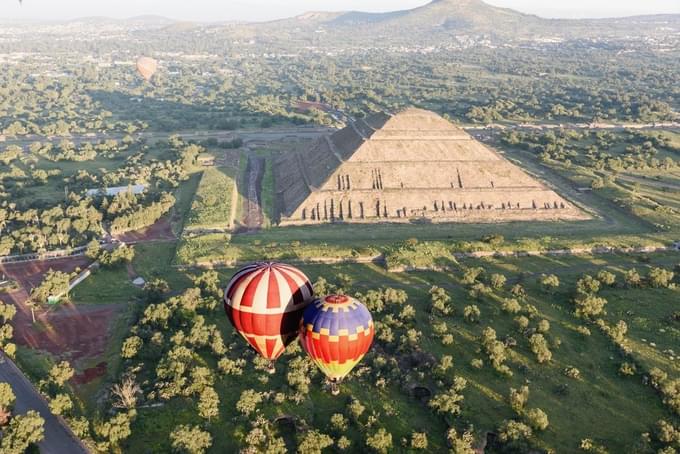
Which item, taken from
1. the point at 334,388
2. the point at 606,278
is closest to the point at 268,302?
the point at 334,388

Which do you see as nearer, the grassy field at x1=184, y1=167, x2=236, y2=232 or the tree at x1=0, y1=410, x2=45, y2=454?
the tree at x1=0, y1=410, x2=45, y2=454

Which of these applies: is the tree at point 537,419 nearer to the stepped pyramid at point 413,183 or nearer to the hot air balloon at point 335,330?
the hot air balloon at point 335,330

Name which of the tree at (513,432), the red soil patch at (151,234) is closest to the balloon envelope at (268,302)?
the tree at (513,432)

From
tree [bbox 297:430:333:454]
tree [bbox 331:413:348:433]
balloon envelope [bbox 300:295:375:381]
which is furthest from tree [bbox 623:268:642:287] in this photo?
tree [bbox 297:430:333:454]

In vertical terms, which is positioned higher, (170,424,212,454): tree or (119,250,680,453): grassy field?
(170,424,212,454): tree

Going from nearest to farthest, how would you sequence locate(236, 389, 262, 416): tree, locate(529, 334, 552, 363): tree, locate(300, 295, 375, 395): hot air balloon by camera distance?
locate(300, 295, 375, 395): hot air balloon, locate(236, 389, 262, 416): tree, locate(529, 334, 552, 363): tree

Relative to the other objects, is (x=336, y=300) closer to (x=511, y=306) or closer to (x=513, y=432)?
(x=513, y=432)

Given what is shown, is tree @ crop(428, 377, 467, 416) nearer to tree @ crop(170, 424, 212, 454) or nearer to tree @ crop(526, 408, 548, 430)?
tree @ crop(526, 408, 548, 430)
